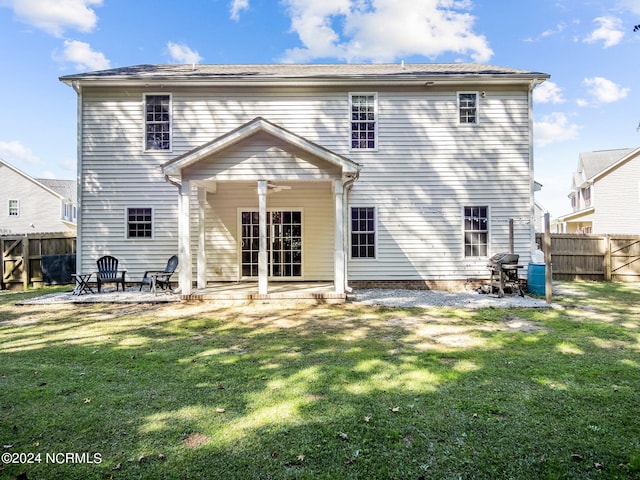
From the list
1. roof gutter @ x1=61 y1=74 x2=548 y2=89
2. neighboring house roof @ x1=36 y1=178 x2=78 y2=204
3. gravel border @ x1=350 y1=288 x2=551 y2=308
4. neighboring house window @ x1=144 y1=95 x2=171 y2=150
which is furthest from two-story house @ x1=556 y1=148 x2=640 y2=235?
neighboring house roof @ x1=36 y1=178 x2=78 y2=204

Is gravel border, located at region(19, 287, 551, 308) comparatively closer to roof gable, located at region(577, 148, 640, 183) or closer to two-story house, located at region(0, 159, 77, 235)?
two-story house, located at region(0, 159, 77, 235)

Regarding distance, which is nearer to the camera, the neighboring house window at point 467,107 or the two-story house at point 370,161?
the two-story house at point 370,161

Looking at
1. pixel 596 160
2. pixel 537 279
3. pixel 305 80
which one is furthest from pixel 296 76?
pixel 596 160

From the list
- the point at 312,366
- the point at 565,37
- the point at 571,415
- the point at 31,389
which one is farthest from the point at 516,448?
the point at 565,37

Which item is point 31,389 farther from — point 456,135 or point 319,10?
point 319,10

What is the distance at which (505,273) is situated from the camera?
32.3ft

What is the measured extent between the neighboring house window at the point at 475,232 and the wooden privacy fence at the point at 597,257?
156 inches

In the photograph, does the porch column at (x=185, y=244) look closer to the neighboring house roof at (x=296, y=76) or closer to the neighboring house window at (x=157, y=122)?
the neighboring house window at (x=157, y=122)

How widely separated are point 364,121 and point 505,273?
20.4ft

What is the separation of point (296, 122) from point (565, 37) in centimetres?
1103

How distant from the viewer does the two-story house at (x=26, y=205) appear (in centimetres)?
2481

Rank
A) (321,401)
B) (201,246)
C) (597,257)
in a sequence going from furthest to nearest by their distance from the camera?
(597,257)
(201,246)
(321,401)

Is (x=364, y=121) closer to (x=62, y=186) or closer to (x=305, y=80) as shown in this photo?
(x=305, y=80)

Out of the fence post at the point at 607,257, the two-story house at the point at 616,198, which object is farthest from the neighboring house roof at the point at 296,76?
the two-story house at the point at 616,198
